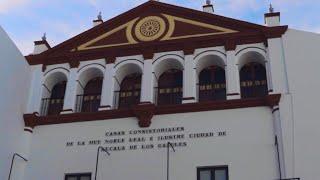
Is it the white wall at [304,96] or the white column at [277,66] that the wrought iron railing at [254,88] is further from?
the white wall at [304,96]

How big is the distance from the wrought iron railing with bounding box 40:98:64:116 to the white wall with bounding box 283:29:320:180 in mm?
8070

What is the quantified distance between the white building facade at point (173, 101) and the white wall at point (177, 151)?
0.11 feet

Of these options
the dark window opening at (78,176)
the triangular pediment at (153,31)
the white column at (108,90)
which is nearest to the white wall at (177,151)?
the dark window opening at (78,176)

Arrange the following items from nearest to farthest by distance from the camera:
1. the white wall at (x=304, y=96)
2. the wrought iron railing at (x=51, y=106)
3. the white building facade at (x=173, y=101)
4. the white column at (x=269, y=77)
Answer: the white wall at (x=304, y=96) < the white building facade at (x=173, y=101) < the white column at (x=269, y=77) < the wrought iron railing at (x=51, y=106)

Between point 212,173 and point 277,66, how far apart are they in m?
4.08

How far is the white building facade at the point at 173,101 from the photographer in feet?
51.8

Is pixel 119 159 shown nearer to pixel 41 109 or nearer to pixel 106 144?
pixel 106 144

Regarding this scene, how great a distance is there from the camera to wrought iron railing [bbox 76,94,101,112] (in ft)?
60.6

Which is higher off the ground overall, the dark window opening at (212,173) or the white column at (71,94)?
the white column at (71,94)

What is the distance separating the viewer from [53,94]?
63.4 feet

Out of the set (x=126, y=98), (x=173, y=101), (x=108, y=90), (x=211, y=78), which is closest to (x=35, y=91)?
(x=108, y=90)

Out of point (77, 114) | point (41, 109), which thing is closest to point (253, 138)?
point (77, 114)

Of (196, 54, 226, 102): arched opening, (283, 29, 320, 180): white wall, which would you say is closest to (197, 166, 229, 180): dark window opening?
(283, 29, 320, 180): white wall

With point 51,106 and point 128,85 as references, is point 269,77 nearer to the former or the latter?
point 128,85
